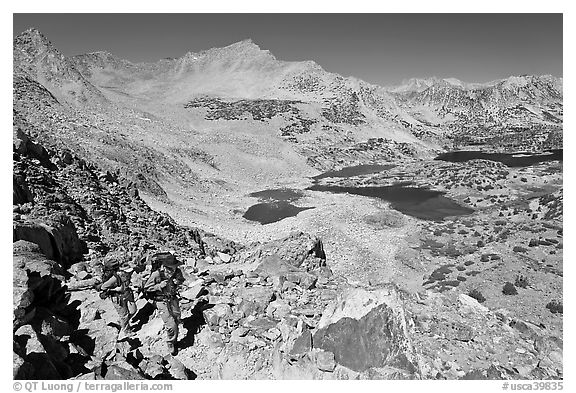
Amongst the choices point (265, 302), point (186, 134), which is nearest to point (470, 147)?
point (186, 134)

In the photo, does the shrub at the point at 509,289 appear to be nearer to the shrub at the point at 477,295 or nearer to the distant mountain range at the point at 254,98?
the shrub at the point at 477,295

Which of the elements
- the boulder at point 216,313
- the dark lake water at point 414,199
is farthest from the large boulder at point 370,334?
the dark lake water at point 414,199

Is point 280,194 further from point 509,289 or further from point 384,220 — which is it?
point 509,289

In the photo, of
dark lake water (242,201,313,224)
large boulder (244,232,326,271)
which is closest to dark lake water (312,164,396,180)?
dark lake water (242,201,313,224)

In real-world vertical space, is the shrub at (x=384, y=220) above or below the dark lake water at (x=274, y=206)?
below
